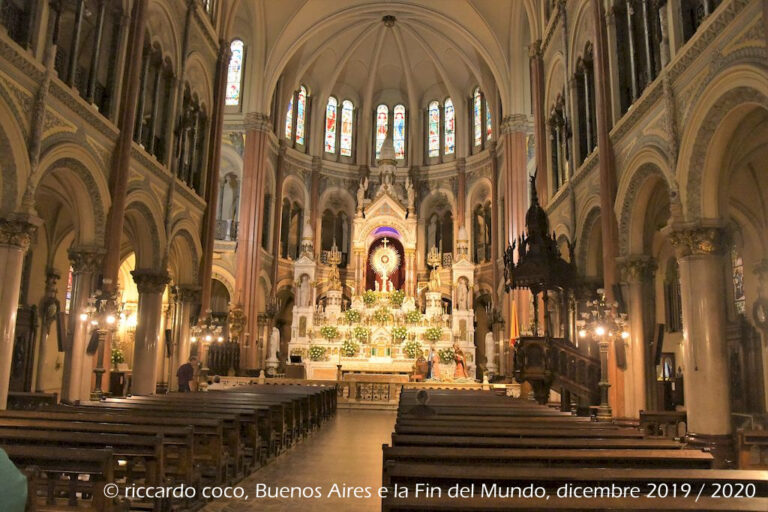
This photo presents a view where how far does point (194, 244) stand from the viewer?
78.1 ft

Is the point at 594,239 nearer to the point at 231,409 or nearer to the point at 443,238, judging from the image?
the point at 231,409

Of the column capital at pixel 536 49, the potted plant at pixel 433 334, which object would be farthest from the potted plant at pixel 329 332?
the column capital at pixel 536 49

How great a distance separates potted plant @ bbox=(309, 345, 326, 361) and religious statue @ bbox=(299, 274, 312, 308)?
4.99m

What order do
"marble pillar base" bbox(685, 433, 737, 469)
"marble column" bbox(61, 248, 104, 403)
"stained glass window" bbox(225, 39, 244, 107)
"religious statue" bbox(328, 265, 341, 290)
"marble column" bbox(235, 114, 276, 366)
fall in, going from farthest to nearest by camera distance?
"religious statue" bbox(328, 265, 341, 290)
"stained glass window" bbox(225, 39, 244, 107)
"marble column" bbox(235, 114, 276, 366)
"marble column" bbox(61, 248, 104, 403)
"marble pillar base" bbox(685, 433, 737, 469)

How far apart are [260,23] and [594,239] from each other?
2230 cm

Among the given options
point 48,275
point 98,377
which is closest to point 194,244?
point 48,275

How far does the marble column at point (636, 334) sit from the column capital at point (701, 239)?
3.48m

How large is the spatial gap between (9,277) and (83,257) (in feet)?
11.8

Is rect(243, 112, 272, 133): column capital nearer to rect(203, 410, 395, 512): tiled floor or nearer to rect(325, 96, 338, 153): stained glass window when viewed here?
rect(325, 96, 338, 153): stained glass window

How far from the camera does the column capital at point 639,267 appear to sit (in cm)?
1595

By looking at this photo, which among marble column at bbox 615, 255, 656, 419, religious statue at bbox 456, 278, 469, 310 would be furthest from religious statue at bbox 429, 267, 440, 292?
marble column at bbox 615, 255, 656, 419

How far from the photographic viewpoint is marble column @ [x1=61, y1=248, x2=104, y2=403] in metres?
15.7

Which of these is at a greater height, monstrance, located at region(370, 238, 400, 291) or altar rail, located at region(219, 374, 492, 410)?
monstrance, located at region(370, 238, 400, 291)

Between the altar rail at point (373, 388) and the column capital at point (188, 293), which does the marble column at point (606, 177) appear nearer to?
the altar rail at point (373, 388)
